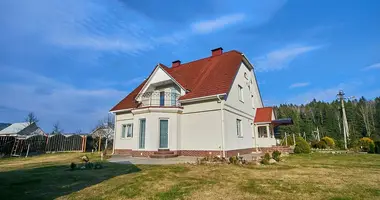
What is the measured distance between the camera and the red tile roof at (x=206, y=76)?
14743 mm

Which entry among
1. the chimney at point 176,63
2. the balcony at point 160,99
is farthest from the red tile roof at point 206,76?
the balcony at point 160,99

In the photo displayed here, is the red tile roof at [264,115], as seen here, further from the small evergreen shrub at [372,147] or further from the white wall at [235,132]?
the small evergreen shrub at [372,147]

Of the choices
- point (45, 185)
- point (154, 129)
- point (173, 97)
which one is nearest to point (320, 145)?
point (173, 97)

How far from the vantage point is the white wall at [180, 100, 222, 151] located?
45.6 feet

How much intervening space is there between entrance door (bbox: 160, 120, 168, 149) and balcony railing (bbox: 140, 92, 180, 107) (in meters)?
1.94

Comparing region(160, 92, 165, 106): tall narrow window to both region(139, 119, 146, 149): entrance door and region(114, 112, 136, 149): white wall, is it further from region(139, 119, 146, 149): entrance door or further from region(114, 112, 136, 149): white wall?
region(114, 112, 136, 149): white wall

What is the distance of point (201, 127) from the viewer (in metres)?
14.6

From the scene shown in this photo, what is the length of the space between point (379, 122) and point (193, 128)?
6324 cm

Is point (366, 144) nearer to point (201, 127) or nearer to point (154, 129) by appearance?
point (201, 127)

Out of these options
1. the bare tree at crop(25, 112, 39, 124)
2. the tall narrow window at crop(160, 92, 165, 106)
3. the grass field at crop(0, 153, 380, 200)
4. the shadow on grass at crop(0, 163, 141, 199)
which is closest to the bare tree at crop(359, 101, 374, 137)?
the tall narrow window at crop(160, 92, 165, 106)

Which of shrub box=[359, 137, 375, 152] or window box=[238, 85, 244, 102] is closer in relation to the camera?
window box=[238, 85, 244, 102]

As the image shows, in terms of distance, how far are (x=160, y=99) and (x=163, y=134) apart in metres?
3.63

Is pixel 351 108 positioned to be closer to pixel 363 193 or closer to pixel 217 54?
pixel 217 54

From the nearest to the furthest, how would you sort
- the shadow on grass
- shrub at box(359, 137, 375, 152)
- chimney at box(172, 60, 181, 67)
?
the shadow on grass < shrub at box(359, 137, 375, 152) < chimney at box(172, 60, 181, 67)
